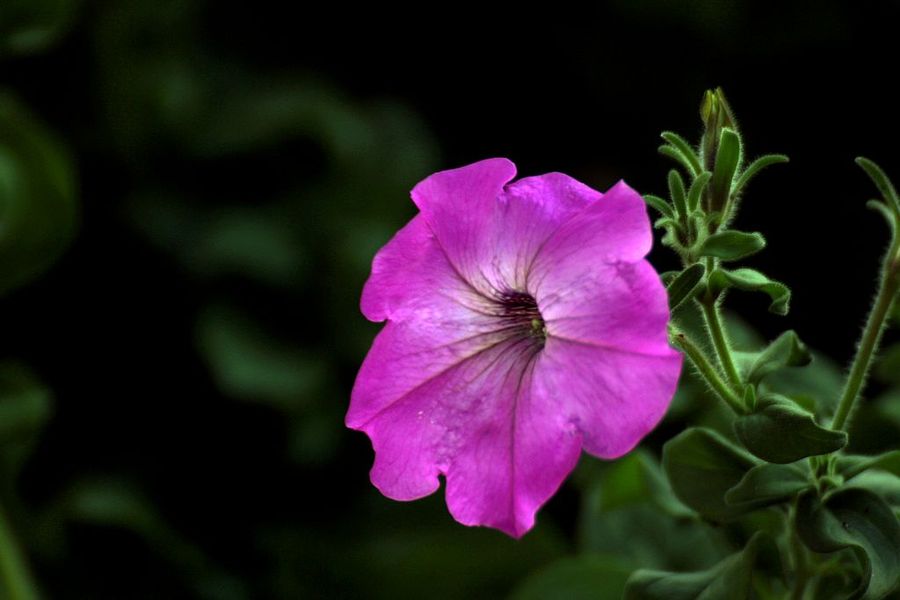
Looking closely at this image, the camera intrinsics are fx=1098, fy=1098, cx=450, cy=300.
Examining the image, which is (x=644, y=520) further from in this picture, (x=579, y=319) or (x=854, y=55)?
(x=854, y=55)

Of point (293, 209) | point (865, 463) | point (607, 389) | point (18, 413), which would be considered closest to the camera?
point (607, 389)

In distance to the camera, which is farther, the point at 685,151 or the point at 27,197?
the point at 27,197

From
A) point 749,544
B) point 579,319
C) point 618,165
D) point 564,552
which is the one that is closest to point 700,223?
point 579,319

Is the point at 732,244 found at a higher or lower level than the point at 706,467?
higher

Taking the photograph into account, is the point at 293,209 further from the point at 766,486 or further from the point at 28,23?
the point at 766,486

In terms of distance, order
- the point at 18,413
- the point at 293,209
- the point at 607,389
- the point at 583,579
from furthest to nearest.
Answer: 1. the point at 293,209
2. the point at 18,413
3. the point at 583,579
4. the point at 607,389

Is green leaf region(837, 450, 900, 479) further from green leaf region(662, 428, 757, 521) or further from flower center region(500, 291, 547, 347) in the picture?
flower center region(500, 291, 547, 347)

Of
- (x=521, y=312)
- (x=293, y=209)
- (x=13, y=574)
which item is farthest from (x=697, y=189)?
(x=293, y=209)
